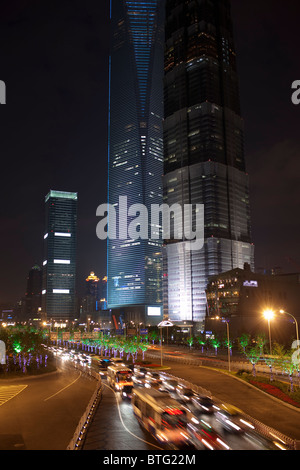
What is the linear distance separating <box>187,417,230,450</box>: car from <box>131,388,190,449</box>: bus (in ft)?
1.22

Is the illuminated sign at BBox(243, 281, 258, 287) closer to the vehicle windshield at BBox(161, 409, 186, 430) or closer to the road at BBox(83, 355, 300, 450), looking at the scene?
the road at BBox(83, 355, 300, 450)

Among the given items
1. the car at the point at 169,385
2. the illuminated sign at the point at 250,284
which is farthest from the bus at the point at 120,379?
the illuminated sign at the point at 250,284

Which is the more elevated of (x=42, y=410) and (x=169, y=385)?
(x=42, y=410)

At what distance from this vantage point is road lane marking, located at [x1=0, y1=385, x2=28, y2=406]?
4222cm

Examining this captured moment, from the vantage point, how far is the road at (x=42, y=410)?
85.9ft

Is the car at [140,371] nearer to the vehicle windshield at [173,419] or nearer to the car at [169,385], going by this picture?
the car at [169,385]

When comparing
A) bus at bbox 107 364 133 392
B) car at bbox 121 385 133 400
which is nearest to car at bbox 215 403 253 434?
car at bbox 121 385 133 400

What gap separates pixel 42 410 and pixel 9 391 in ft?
46.2

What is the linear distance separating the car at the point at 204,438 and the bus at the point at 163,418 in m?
0.37

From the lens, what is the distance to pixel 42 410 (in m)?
35.9

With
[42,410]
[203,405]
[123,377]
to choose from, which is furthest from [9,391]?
[203,405]

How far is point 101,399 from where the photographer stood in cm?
4194

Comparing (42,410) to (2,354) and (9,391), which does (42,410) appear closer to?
(9,391)
